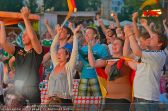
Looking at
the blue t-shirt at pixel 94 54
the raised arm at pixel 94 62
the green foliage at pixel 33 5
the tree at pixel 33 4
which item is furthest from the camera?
the green foliage at pixel 33 5

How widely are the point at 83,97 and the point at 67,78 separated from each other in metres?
0.69

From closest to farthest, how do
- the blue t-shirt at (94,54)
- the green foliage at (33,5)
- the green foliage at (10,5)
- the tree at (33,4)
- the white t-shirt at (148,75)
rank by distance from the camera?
the white t-shirt at (148,75) < the blue t-shirt at (94,54) < the green foliage at (10,5) < the tree at (33,4) < the green foliage at (33,5)

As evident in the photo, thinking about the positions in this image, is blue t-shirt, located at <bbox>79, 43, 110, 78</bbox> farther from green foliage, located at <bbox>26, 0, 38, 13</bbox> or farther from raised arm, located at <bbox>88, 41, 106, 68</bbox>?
green foliage, located at <bbox>26, 0, 38, 13</bbox>

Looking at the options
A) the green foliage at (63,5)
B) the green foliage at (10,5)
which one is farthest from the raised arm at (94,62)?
the green foliage at (63,5)

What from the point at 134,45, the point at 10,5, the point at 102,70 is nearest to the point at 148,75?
the point at 134,45

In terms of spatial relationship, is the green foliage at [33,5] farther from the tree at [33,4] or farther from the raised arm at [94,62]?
the raised arm at [94,62]

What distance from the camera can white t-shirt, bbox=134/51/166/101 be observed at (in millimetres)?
6555

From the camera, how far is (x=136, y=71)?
6715 millimetres

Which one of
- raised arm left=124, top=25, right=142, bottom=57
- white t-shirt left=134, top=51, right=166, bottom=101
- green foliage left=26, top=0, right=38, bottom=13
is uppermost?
raised arm left=124, top=25, right=142, bottom=57

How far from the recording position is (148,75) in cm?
661

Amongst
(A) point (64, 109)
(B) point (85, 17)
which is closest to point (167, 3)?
(A) point (64, 109)

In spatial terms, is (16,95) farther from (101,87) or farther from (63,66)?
(101,87)

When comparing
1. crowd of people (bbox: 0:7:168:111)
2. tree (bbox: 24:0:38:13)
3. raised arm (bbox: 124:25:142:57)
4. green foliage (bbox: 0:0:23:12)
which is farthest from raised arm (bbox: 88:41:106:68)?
tree (bbox: 24:0:38:13)

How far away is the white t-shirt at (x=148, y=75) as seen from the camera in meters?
6.55
